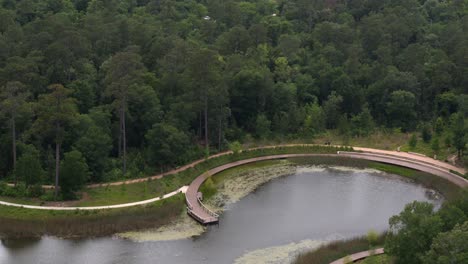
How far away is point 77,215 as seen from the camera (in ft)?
148

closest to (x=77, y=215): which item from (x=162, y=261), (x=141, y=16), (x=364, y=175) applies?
(x=162, y=261)

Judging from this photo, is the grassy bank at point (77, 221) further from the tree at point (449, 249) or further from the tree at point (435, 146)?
the tree at point (435, 146)

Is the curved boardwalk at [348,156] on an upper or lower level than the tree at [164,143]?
lower

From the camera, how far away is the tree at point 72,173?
4634cm

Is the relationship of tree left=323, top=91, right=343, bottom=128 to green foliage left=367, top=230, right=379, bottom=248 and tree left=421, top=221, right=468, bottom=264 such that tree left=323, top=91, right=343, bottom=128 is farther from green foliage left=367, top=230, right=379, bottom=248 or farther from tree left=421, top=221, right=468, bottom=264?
tree left=421, top=221, right=468, bottom=264

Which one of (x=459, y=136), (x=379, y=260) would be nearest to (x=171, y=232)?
(x=379, y=260)

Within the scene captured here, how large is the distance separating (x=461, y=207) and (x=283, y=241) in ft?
36.6

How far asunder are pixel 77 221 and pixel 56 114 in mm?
7354

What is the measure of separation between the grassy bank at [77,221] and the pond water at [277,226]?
0.93 m

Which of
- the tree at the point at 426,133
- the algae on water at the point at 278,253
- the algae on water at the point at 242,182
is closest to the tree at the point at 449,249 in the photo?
the algae on water at the point at 278,253

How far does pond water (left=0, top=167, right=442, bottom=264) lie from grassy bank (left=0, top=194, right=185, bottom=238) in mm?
934

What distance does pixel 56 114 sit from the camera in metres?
45.6

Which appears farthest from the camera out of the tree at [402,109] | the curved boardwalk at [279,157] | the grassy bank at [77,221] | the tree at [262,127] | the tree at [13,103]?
the tree at [402,109]

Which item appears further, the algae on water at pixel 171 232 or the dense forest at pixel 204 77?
the dense forest at pixel 204 77
